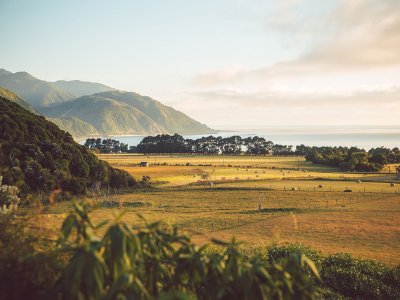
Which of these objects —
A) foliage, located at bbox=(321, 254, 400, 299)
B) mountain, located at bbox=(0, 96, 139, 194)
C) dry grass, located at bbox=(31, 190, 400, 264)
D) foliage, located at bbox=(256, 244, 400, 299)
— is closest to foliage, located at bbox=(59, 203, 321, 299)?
foliage, located at bbox=(256, 244, 400, 299)

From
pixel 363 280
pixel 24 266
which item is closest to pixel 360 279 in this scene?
pixel 363 280

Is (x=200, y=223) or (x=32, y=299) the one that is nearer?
(x=32, y=299)

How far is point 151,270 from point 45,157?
73596 mm

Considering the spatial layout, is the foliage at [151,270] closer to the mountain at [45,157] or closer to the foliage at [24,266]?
the foliage at [24,266]

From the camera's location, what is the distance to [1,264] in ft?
12.3

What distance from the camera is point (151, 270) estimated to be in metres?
4.03

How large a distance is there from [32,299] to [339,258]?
23275 mm

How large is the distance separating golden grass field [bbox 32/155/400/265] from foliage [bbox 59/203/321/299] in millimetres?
14648

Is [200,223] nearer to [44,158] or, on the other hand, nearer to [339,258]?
[339,258]

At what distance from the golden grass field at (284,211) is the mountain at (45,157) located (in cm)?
739

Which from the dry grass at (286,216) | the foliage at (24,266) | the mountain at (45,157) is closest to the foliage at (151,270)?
the foliage at (24,266)

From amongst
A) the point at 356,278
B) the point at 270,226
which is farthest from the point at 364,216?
the point at 356,278

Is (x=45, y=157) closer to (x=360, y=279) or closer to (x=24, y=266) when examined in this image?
(x=360, y=279)

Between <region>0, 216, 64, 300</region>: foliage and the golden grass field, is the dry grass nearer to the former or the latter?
the golden grass field
